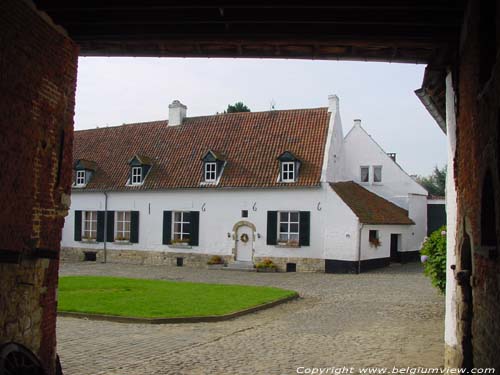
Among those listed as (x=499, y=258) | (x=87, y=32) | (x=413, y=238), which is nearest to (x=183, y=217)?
(x=413, y=238)

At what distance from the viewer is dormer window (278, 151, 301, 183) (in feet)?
80.2

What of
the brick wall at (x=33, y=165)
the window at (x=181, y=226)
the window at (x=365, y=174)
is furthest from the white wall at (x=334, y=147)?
the brick wall at (x=33, y=165)

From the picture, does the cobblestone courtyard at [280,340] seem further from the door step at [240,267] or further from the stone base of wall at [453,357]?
the door step at [240,267]

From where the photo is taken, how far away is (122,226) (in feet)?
92.3

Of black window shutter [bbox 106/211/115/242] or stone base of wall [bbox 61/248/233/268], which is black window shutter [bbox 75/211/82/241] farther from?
black window shutter [bbox 106/211/115/242]

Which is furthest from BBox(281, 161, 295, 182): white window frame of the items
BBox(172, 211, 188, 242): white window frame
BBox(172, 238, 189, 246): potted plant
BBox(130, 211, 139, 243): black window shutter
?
BBox(130, 211, 139, 243): black window shutter

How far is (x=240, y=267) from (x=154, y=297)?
1015 cm

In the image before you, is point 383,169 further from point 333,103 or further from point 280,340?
point 280,340

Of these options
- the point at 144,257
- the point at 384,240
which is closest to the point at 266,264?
the point at 384,240

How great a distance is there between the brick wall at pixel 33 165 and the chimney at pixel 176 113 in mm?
22412

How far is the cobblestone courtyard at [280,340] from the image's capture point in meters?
8.36

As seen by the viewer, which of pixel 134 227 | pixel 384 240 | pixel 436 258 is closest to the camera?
pixel 436 258

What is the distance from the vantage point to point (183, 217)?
1054 inches

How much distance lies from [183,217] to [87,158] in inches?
297
